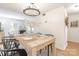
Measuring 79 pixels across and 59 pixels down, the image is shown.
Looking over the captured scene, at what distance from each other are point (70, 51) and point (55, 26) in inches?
17.7

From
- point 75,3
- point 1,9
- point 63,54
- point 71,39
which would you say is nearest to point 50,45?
point 63,54

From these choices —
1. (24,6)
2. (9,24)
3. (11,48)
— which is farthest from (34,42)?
(24,6)

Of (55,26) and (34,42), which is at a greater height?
(55,26)

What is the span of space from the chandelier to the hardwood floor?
670mm

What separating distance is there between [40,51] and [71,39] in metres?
0.54

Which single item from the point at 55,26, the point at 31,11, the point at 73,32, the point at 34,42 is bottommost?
the point at 34,42

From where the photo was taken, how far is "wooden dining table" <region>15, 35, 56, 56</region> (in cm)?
130

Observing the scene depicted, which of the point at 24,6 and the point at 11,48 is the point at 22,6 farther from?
the point at 11,48

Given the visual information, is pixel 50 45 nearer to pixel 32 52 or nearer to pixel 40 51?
pixel 40 51

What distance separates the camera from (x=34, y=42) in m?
1.41

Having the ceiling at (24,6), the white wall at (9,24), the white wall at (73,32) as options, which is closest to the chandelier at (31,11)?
the ceiling at (24,6)

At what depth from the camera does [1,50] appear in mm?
1335

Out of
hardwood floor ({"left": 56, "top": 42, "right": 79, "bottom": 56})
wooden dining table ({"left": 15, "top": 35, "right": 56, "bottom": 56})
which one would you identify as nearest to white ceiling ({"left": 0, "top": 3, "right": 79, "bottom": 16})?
wooden dining table ({"left": 15, "top": 35, "right": 56, "bottom": 56})

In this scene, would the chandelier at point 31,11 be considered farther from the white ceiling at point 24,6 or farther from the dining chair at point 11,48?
the dining chair at point 11,48
